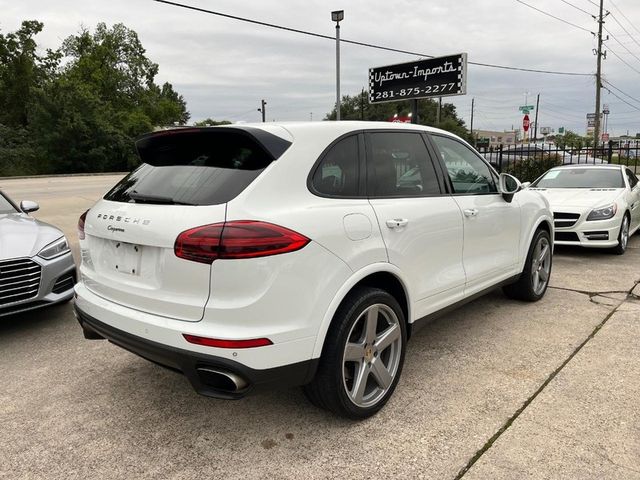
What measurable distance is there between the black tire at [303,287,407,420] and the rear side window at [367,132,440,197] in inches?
26.4

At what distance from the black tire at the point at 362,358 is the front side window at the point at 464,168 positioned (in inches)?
50.1

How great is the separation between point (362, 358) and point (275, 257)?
0.91 metres

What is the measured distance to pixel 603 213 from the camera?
726cm

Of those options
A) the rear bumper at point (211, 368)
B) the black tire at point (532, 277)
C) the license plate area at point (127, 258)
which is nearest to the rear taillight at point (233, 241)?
the license plate area at point (127, 258)

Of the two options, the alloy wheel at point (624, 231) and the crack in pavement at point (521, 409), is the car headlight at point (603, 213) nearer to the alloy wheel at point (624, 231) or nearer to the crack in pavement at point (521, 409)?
the alloy wheel at point (624, 231)

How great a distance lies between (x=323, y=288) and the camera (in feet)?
8.26

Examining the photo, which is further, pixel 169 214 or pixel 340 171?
pixel 340 171

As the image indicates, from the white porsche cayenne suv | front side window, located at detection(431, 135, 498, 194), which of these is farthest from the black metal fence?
the white porsche cayenne suv

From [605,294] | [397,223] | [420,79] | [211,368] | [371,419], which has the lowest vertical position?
[371,419]

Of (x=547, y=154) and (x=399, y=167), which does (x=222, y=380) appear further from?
(x=547, y=154)

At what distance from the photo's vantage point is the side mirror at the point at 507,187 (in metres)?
4.29

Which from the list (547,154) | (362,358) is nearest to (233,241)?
(362,358)

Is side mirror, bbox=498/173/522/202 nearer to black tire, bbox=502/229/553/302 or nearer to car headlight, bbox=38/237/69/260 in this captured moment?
black tire, bbox=502/229/553/302

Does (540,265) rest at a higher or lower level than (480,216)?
lower
